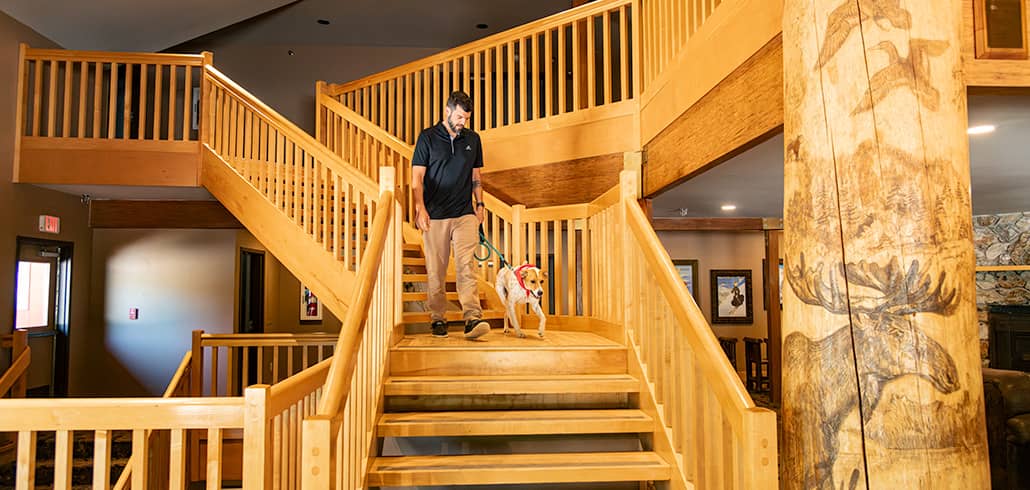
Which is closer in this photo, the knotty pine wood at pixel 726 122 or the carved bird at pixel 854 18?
the carved bird at pixel 854 18

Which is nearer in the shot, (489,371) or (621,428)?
(621,428)

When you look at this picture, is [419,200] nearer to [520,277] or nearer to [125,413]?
[520,277]

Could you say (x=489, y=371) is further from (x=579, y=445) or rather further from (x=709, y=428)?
(x=709, y=428)

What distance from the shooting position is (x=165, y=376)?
26.5ft

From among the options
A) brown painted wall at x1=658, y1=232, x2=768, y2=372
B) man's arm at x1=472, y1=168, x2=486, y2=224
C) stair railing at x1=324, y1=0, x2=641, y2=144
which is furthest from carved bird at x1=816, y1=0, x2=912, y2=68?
brown painted wall at x1=658, y1=232, x2=768, y2=372

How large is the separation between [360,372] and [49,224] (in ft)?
20.3

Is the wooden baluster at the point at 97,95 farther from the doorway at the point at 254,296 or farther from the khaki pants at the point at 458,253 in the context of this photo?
the khaki pants at the point at 458,253

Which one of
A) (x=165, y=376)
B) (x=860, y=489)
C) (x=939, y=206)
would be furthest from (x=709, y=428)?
(x=165, y=376)

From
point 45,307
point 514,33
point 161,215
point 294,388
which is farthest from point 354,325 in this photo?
point 161,215

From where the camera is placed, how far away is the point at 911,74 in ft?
5.66

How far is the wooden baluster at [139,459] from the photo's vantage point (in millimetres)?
2172

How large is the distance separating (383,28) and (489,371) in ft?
23.3

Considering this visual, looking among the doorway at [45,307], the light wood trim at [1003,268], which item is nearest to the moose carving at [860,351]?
the light wood trim at [1003,268]

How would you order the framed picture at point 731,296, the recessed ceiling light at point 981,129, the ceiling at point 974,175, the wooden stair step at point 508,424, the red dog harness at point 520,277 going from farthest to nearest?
the framed picture at point 731,296, the red dog harness at point 520,277, the recessed ceiling light at point 981,129, the ceiling at point 974,175, the wooden stair step at point 508,424
